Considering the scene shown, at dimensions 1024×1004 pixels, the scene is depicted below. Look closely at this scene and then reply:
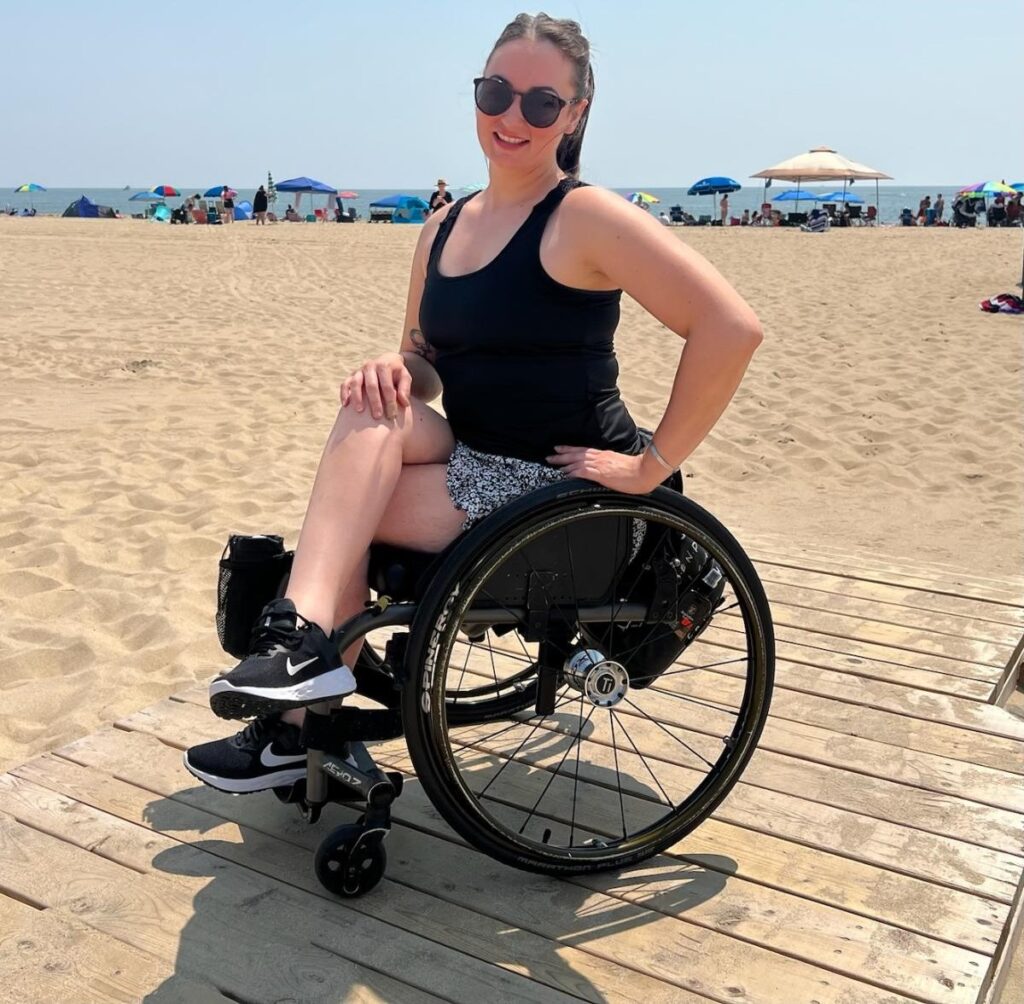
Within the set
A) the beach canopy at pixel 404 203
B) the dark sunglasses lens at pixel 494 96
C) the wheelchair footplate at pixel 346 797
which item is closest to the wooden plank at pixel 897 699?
the wheelchair footplate at pixel 346 797

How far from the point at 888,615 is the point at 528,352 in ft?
5.66

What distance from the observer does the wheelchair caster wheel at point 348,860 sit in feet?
5.99

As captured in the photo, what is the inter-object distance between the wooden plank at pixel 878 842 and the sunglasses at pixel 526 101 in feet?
4.38

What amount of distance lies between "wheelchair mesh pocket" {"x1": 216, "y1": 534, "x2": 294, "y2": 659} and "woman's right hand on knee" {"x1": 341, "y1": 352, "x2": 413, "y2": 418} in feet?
0.99

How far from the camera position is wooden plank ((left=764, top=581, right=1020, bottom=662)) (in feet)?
9.84

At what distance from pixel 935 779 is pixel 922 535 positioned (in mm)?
2356

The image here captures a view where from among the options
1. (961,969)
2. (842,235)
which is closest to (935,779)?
(961,969)

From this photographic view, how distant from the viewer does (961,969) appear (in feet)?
5.60

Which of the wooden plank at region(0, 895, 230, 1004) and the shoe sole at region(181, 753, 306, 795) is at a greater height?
the shoe sole at region(181, 753, 306, 795)

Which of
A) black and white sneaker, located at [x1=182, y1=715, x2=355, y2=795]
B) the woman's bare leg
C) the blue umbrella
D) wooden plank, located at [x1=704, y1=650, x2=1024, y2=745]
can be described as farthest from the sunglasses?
the blue umbrella

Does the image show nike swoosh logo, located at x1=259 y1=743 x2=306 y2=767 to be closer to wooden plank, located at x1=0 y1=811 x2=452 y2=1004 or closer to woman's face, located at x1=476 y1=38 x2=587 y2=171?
wooden plank, located at x1=0 y1=811 x2=452 y2=1004

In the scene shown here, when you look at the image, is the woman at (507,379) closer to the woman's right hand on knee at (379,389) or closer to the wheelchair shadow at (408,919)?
the woman's right hand on knee at (379,389)

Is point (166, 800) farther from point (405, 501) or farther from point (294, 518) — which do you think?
point (294, 518)

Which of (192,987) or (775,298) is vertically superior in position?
(775,298)
